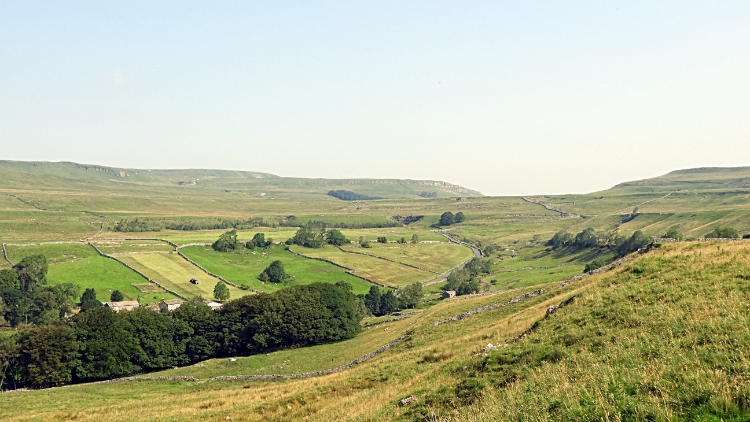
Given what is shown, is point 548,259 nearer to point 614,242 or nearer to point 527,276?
point 614,242

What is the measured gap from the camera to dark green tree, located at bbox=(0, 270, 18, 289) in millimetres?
132875

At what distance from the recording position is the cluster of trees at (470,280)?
13562cm

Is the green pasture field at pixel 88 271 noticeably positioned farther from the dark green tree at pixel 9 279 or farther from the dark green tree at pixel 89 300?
the dark green tree at pixel 9 279

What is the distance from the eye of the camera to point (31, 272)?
13962 cm

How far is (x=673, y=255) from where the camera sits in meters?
38.5

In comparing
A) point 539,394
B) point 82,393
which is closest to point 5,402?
point 82,393

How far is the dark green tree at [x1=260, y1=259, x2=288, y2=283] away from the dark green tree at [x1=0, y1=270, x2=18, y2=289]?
7214cm

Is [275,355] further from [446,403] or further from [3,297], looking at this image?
[3,297]

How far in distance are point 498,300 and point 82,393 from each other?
5272 cm

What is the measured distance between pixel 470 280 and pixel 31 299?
128 m

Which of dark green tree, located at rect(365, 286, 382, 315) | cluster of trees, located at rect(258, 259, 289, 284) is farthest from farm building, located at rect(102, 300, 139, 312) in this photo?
dark green tree, located at rect(365, 286, 382, 315)

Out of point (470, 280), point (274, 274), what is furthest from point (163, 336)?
point (470, 280)

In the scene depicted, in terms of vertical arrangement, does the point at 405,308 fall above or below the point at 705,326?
below

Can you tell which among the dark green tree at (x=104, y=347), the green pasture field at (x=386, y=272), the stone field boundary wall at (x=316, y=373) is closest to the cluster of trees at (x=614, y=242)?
the green pasture field at (x=386, y=272)
